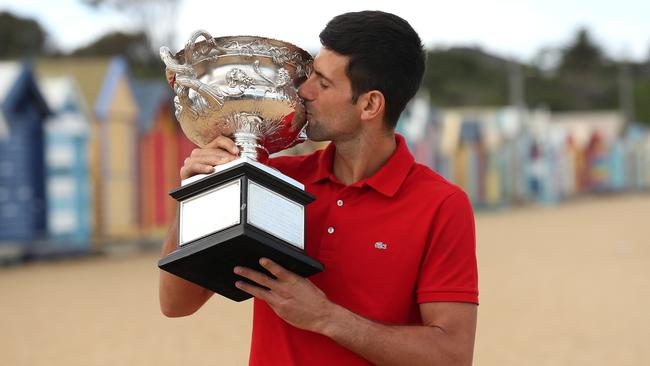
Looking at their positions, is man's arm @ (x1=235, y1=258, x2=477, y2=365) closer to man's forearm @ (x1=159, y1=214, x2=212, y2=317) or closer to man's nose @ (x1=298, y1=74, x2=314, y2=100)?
man's forearm @ (x1=159, y1=214, x2=212, y2=317)

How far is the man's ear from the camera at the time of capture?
7.54 ft

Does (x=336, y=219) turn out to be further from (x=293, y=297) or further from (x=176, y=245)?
(x=176, y=245)

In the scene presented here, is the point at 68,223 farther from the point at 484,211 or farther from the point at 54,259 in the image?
the point at 484,211

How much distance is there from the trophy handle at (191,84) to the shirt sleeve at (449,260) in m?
0.62

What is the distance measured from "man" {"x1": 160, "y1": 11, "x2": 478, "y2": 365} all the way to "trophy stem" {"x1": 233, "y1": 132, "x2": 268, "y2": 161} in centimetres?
5

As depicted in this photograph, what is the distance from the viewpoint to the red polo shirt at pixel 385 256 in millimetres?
2277

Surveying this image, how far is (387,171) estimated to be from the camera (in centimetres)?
239

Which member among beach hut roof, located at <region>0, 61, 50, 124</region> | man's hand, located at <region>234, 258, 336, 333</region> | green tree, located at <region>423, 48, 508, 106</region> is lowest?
green tree, located at <region>423, 48, 508, 106</region>

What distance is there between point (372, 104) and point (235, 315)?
8882mm

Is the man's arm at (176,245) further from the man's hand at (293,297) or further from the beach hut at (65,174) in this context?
the beach hut at (65,174)

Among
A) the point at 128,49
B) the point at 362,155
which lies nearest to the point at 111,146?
the point at 362,155

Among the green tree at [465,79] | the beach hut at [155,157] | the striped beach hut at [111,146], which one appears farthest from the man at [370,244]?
the green tree at [465,79]

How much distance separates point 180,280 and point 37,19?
52.0 m

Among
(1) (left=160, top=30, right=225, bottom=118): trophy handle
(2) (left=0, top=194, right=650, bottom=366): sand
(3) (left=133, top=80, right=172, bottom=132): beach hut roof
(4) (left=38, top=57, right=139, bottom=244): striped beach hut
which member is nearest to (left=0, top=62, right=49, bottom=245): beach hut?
(2) (left=0, top=194, right=650, bottom=366): sand
